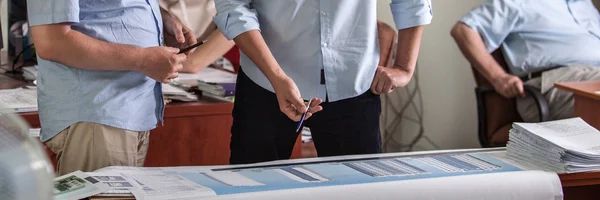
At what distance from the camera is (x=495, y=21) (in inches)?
134

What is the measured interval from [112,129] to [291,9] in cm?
55

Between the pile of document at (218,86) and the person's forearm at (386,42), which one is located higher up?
the person's forearm at (386,42)

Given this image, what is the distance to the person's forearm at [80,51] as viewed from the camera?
1750 millimetres

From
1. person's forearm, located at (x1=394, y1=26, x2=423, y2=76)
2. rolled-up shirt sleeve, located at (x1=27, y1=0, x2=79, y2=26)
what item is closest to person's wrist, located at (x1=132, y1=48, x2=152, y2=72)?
rolled-up shirt sleeve, located at (x1=27, y1=0, x2=79, y2=26)

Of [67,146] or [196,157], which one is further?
[196,157]

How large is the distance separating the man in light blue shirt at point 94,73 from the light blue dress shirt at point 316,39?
24cm

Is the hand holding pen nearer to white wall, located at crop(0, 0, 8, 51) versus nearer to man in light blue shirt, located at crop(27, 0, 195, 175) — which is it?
man in light blue shirt, located at crop(27, 0, 195, 175)

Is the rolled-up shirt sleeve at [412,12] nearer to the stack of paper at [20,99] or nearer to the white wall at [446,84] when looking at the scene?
the stack of paper at [20,99]

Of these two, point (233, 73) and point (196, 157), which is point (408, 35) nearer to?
point (196, 157)

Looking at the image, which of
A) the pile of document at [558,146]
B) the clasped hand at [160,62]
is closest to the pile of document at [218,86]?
the clasped hand at [160,62]

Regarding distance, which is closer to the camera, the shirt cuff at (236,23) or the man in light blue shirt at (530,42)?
the shirt cuff at (236,23)

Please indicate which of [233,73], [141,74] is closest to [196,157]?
[233,73]

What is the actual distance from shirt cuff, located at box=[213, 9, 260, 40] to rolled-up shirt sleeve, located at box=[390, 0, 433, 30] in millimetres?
436

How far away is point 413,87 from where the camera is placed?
4266mm
